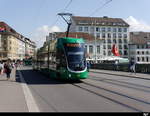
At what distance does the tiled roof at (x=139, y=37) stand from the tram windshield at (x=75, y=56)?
118 meters

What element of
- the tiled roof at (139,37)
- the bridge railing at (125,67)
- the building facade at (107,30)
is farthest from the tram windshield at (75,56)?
the tiled roof at (139,37)

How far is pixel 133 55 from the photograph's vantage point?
13662 cm

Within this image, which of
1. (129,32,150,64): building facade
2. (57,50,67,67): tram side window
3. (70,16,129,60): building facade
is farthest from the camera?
(70,16,129,60): building facade

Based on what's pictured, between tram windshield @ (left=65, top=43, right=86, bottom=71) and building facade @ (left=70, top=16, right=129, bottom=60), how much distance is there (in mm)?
116134

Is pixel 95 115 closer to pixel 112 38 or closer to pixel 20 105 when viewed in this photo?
pixel 20 105

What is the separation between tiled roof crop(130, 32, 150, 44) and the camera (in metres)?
137

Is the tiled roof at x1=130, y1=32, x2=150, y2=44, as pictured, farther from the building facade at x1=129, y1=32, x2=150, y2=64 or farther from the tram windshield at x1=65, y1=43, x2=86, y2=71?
the tram windshield at x1=65, y1=43, x2=86, y2=71

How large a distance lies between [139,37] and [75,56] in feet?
404

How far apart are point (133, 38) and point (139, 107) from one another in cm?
13465

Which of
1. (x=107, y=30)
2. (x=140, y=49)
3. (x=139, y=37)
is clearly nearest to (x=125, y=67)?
(x=140, y=49)

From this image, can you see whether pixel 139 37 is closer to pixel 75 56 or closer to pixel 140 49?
pixel 140 49

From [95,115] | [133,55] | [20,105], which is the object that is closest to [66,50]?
[20,105]

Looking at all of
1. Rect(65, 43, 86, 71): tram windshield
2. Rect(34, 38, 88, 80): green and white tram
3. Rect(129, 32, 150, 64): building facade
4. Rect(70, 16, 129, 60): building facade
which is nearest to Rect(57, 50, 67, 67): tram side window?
Rect(34, 38, 88, 80): green and white tram

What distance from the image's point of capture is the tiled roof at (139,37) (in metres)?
137
